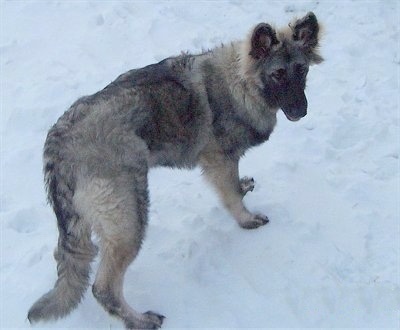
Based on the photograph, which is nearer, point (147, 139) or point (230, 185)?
point (147, 139)

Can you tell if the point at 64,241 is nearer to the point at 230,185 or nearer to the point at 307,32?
the point at 230,185

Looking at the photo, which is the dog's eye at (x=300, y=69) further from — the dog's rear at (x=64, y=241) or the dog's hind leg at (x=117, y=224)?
the dog's rear at (x=64, y=241)

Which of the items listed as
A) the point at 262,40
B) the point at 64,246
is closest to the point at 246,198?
the point at 262,40

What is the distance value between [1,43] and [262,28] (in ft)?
13.1

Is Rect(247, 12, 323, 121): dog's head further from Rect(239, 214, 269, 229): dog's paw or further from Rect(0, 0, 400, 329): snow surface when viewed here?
Rect(0, 0, 400, 329): snow surface

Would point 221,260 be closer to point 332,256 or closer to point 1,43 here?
point 332,256

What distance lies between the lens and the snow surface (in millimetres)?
3943

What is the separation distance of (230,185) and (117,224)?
50.0 inches

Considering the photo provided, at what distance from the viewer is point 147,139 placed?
3848 millimetres

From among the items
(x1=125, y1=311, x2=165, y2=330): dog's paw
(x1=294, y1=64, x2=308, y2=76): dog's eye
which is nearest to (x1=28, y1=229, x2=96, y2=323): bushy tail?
(x1=125, y1=311, x2=165, y2=330): dog's paw

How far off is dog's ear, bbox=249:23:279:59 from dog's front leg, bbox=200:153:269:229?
90cm

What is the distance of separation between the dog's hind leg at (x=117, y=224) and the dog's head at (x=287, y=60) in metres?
1.23

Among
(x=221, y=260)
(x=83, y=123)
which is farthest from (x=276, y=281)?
(x=83, y=123)

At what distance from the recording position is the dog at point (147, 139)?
3480 mm
